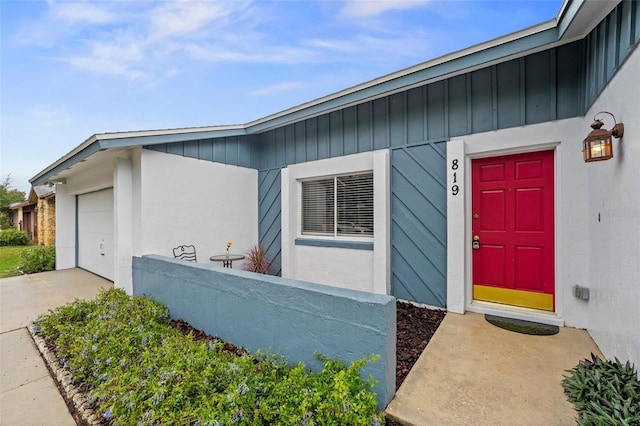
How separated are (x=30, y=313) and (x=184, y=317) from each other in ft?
10.0

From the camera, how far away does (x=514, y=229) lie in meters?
3.68

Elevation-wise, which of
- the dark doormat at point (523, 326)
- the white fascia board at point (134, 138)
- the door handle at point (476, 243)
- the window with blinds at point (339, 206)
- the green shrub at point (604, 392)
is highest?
the white fascia board at point (134, 138)

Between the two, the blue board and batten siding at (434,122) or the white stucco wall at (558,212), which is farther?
the white stucco wall at (558,212)

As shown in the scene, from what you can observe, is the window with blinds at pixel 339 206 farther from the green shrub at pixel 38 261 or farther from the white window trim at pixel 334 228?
the green shrub at pixel 38 261

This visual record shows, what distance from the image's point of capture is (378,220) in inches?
177

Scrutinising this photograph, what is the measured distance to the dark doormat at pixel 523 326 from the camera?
10.4ft

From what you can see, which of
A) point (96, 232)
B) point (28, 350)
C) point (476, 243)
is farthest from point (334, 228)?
point (96, 232)

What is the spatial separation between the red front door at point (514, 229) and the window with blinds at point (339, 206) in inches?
67.7

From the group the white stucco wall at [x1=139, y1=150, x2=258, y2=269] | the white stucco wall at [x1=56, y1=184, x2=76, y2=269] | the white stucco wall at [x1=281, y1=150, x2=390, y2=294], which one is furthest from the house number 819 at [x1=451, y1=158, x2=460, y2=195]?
the white stucco wall at [x1=56, y1=184, x2=76, y2=269]

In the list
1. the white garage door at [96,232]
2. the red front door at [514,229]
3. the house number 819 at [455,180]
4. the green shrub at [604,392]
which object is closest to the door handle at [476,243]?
the red front door at [514,229]

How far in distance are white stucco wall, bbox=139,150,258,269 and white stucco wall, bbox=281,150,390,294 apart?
1.04 meters

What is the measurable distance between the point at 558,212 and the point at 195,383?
4391 millimetres

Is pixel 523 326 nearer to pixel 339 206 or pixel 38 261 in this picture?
pixel 339 206

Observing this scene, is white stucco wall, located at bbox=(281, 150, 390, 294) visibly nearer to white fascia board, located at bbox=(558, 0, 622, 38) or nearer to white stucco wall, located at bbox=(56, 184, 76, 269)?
white fascia board, located at bbox=(558, 0, 622, 38)
